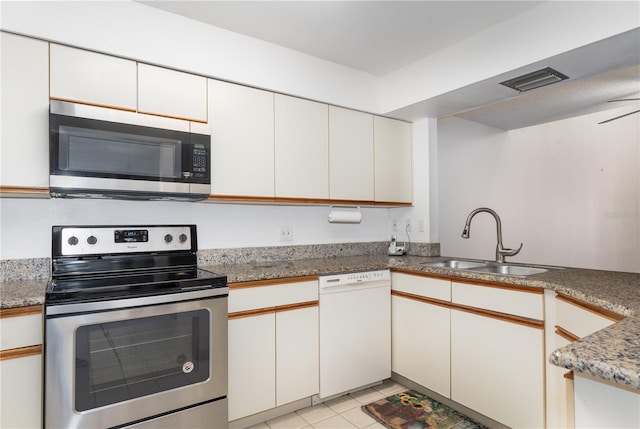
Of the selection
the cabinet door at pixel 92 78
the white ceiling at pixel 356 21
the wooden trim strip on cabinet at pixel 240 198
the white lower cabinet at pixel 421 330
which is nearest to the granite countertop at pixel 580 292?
the white lower cabinet at pixel 421 330

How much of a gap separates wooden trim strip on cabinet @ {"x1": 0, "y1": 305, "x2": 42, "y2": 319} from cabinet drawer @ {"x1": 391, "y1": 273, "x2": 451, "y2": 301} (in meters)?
1.99

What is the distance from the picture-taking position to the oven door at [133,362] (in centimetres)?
145

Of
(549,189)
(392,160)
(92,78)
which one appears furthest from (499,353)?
(549,189)

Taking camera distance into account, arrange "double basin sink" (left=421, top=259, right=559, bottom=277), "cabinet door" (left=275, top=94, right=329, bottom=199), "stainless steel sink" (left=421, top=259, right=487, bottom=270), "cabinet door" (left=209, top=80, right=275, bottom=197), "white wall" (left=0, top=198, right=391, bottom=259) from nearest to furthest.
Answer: "white wall" (left=0, top=198, right=391, bottom=259) < "cabinet door" (left=209, top=80, right=275, bottom=197) < "double basin sink" (left=421, top=259, right=559, bottom=277) < "cabinet door" (left=275, top=94, right=329, bottom=199) < "stainless steel sink" (left=421, top=259, right=487, bottom=270)

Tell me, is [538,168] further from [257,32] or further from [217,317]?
[217,317]

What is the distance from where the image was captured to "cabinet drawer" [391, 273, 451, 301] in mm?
2221

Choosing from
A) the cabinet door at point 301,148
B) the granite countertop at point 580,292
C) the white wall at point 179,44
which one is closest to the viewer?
the granite countertop at point 580,292

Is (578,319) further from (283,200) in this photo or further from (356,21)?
(356,21)

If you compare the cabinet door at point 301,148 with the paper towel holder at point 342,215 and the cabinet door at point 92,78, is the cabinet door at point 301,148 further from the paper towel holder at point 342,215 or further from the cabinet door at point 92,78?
the cabinet door at point 92,78

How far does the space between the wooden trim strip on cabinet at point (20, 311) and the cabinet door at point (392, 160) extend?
2.23 meters

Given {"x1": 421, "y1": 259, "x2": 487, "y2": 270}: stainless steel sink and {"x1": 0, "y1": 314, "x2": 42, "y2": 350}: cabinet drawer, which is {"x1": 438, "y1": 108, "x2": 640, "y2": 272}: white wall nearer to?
{"x1": 421, "y1": 259, "x2": 487, "y2": 270}: stainless steel sink

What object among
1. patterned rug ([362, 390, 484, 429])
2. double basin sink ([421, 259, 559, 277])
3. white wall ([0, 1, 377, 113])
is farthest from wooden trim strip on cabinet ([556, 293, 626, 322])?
white wall ([0, 1, 377, 113])

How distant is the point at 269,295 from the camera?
6.74ft

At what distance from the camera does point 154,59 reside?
1967mm
